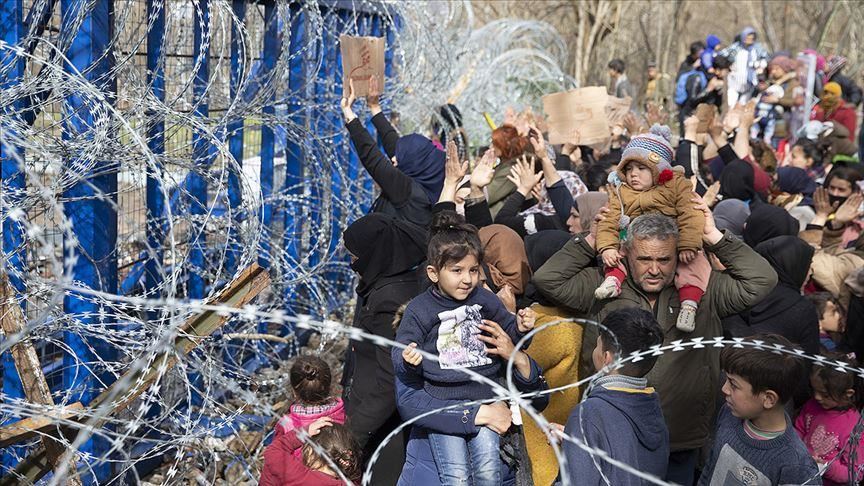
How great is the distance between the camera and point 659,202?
3697 mm

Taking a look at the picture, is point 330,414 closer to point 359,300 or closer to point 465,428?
point 465,428

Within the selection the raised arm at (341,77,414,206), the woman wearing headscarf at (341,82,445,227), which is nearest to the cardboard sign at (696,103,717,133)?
the woman wearing headscarf at (341,82,445,227)

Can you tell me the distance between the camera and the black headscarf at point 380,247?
3.71 meters

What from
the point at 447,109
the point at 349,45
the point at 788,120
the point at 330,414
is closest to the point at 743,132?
the point at 447,109

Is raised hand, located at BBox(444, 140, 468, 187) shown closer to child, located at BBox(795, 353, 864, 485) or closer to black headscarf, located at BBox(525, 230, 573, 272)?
black headscarf, located at BBox(525, 230, 573, 272)

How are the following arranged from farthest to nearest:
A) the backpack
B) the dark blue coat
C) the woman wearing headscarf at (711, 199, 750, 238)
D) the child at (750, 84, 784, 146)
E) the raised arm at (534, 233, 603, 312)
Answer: the backpack, the child at (750, 84, 784, 146), the woman wearing headscarf at (711, 199, 750, 238), the raised arm at (534, 233, 603, 312), the dark blue coat

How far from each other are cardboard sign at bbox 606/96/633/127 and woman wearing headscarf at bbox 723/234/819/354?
403 centimetres

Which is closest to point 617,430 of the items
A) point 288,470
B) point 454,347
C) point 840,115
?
point 454,347

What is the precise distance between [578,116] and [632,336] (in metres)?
4.41

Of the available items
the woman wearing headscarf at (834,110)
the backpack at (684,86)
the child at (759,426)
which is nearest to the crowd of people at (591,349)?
the child at (759,426)

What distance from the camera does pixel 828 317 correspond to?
4703mm

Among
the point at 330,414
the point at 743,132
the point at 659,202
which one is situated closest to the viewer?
the point at 330,414

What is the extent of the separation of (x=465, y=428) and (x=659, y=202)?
130 centimetres

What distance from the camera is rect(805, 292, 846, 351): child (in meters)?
4.68
